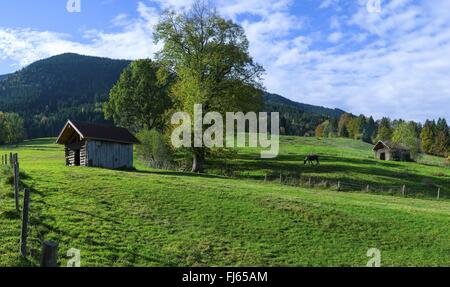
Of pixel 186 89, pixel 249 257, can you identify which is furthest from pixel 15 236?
pixel 186 89

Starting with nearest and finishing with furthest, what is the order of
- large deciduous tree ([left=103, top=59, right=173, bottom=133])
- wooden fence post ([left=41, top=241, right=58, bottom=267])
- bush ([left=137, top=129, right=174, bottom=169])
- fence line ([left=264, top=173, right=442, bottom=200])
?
1. wooden fence post ([left=41, top=241, right=58, bottom=267])
2. fence line ([left=264, top=173, right=442, bottom=200])
3. bush ([left=137, top=129, right=174, bottom=169])
4. large deciduous tree ([left=103, top=59, right=173, bottom=133])

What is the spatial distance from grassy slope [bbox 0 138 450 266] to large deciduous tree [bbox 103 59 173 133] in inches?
1583

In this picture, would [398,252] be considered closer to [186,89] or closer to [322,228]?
[322,228]

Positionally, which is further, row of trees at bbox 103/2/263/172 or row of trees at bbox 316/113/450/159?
row of trees at bbox 316/113/450/159

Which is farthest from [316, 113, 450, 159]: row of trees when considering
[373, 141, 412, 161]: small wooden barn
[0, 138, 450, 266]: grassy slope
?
[0, 138, 450, 266]: grassy slope

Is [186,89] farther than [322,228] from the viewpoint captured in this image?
Yes

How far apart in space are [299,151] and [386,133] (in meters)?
92.5

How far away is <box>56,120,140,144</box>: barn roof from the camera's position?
4484 cm

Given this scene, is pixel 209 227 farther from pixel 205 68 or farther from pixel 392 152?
pixel 392 152

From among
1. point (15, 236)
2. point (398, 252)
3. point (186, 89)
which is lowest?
point (398, 252)

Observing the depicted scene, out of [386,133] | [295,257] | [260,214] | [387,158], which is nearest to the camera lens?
[295,257]

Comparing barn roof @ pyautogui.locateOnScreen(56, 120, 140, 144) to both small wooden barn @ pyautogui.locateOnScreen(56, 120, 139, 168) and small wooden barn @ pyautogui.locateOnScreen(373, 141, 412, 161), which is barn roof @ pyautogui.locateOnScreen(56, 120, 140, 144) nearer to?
small wooden barn @ pyautogui.locateOnScreen(56, 120, 139, 168)

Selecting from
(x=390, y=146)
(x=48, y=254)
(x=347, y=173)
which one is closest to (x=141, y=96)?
(x=347, y=173)

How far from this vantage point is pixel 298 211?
25.8 m
